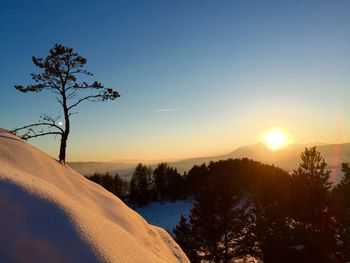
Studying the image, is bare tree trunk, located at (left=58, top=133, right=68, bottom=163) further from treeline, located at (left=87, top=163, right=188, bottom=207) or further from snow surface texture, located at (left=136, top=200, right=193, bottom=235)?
treeline, located at (left=87, top=163, right=188, bottom=207)

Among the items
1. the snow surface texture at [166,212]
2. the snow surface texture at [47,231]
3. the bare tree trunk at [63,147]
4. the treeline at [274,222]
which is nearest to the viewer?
the snow surface texture at [47,231]

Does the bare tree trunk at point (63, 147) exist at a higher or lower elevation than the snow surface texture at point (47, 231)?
A: higher

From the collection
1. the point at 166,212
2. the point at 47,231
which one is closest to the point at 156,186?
the point at 166,212

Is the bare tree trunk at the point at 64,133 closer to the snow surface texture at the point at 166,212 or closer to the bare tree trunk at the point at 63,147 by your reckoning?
the bare tree trunk at the point at 63,147

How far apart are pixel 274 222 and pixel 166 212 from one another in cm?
6087

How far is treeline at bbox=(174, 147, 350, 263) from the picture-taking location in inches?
894

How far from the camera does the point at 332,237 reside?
78.7 feet

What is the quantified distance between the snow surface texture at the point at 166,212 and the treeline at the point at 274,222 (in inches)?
1680

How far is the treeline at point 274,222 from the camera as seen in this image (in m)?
22.7

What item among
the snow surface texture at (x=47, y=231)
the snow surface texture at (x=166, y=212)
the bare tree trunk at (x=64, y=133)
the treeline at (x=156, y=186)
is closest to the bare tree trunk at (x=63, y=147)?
the bare tree trunk at (x=64, y=133)

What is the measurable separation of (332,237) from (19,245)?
2457 cm

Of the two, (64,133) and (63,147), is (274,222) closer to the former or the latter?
(63,147)

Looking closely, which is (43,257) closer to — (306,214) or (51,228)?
(51,228)

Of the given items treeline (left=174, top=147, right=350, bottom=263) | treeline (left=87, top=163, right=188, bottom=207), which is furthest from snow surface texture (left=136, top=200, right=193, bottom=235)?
treeline (left=174, top=147, right=350, bottom=263)
